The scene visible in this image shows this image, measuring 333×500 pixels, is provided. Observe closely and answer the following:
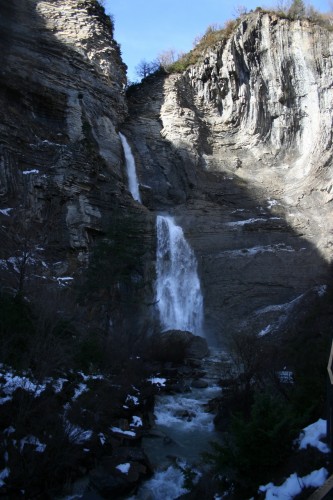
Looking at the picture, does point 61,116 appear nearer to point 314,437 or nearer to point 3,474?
point 3,474

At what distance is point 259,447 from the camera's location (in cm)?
604

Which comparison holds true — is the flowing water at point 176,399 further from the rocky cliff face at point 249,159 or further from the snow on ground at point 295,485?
the snow on ground at point 295,485

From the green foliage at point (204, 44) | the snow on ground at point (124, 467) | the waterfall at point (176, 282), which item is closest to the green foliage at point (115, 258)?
the waterfall at point (176, 282)

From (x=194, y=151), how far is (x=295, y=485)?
30591 mm


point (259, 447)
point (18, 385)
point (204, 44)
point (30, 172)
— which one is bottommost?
point (259, 447)

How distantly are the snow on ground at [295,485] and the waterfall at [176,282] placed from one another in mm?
19040

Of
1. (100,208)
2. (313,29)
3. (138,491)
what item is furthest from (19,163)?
(313,29)

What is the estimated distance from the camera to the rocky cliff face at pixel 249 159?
26.7 metres

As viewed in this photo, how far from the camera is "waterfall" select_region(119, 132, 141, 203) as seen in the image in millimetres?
30741

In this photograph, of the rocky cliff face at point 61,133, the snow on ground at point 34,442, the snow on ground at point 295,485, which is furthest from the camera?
the rocky cliff face at point 61,133

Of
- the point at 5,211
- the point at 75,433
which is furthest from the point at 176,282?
the point at 75,433

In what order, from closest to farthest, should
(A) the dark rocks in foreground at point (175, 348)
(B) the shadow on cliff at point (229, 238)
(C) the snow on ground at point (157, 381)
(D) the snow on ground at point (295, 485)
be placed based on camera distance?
(D) the snow on ground at point (295, 485)
(C) the snow on ground at point (157, 381)
(A) the dark rocks in foreground at point (175, 348)
(B) the shadow on cliff at point (229, 238)

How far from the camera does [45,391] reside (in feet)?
29.9

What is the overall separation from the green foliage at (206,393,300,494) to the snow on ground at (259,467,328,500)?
61 cm
